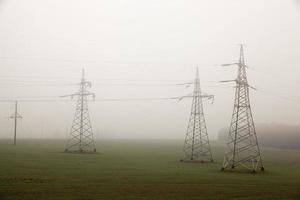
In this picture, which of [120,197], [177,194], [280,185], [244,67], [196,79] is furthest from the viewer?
[196,79]

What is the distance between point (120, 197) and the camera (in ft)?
90.3

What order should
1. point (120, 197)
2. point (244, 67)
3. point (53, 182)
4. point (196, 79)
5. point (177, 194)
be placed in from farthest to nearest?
point (196, 79), point (244, 67), point (53, 182), point (177, 194), point (120, 197)

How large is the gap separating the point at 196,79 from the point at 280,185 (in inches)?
978

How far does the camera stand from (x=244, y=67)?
4975 cm

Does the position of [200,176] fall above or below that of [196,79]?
below

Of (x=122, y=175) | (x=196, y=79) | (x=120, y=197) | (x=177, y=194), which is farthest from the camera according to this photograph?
(x=196, y=79)

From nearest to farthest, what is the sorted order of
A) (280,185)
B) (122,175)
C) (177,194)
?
(177,194)
(280,185)
(122,175)

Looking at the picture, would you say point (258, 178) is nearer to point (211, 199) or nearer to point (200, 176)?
point (200, 176)

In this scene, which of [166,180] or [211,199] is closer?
[211,199]

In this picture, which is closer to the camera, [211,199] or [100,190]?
[211,199]

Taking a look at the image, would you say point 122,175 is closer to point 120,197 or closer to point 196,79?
point 120,197

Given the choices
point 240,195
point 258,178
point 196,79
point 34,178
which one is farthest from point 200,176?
point 196,79

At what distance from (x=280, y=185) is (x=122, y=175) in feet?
42.2

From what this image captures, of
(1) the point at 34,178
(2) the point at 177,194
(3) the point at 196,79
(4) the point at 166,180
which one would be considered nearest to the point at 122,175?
(4) the point at 166,180
